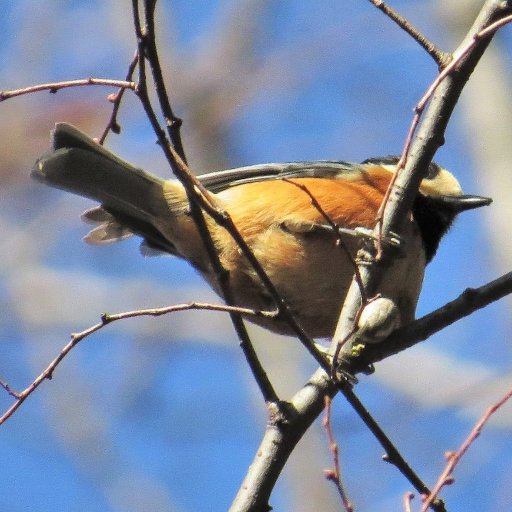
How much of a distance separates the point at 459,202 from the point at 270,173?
81cm

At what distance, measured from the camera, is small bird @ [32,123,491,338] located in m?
3.59

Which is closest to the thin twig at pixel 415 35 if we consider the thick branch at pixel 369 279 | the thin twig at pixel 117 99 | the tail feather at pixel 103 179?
the thick branch at pixel 369 279

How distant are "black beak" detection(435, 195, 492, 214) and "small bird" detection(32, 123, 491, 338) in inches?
10.7

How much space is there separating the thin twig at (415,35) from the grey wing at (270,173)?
1109 millimetres

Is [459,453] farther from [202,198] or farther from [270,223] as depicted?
[270,223]

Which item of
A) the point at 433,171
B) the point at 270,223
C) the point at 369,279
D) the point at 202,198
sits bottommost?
the point at 202,198

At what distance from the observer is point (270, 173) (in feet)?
13.0

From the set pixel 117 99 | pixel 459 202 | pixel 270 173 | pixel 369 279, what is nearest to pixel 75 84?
pixel 117 99

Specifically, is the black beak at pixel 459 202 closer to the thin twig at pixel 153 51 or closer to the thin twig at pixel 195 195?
the thin twig at pixel 195 195

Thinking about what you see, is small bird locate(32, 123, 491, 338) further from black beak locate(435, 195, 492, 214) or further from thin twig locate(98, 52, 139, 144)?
thin twig locate(98, 52, 139, 144)

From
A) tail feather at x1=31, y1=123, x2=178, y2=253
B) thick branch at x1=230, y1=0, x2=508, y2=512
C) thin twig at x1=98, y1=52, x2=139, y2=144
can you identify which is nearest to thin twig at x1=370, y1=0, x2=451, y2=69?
thick branch at x1=230, y1=0, x2=508, y2=512

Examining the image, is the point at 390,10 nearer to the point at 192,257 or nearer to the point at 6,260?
the point at 192,257

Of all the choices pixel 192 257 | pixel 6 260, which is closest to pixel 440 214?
pixel 192 257

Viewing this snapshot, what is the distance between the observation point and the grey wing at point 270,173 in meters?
3.92
